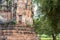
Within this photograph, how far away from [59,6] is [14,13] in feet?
12.4

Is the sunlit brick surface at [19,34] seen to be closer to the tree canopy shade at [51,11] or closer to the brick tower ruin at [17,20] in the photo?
the brick tower ruin at [17,20]

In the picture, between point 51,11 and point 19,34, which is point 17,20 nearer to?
point 19,34

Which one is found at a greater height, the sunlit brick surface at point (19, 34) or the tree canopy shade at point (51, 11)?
the tree canopy shade at point (51, 11)

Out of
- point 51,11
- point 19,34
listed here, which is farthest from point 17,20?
point 51,11

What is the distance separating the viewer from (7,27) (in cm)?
1497

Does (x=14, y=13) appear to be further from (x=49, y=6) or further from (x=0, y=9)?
(x=49, y=6)

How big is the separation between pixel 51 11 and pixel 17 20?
3178 millimetres

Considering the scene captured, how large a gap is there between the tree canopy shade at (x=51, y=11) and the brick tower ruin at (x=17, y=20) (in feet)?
6.58

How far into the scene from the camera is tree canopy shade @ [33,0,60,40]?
11.7 metres

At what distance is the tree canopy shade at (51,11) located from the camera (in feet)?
38.4

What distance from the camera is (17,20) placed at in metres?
14.8

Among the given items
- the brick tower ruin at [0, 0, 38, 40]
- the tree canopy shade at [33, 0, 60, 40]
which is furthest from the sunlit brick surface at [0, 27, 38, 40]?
the tree canopy shade at [33, 0, 60, 40]

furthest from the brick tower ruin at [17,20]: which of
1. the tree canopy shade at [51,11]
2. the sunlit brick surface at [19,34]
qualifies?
the tree canopy shade at [51,11]

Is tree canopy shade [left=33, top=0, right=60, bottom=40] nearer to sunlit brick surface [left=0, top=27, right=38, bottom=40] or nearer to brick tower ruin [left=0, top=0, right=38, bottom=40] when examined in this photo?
brick tower ruin [left=0, top=0, right=38, bottom=40]
